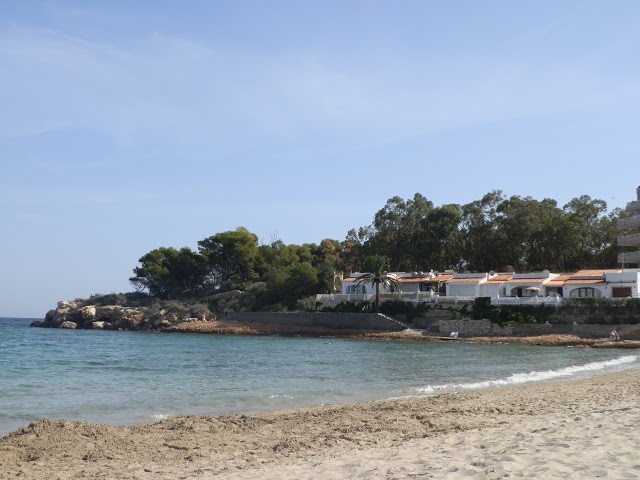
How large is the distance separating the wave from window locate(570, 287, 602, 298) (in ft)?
76.7

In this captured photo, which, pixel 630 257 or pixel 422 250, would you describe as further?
pixel 422 250

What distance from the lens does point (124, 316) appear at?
85.0 m

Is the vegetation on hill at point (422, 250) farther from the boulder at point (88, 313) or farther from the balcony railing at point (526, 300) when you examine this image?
the balcony railing at point (526, 300)

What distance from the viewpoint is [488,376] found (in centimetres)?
2616

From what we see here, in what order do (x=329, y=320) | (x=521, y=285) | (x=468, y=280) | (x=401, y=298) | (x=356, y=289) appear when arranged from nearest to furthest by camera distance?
(x=521, y=285)
(x=468, y=280)
(x=401, y=298)
(x=329, y=320)
(x=356, y=289)

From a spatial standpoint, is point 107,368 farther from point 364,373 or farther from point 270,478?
point 270,478

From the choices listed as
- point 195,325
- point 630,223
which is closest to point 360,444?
point 630,223

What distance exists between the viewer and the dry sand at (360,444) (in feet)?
27.8

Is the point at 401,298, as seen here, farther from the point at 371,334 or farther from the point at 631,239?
the point at 631,239

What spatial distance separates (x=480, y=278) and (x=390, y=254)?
20.1 meters

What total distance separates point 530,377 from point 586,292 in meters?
35.7

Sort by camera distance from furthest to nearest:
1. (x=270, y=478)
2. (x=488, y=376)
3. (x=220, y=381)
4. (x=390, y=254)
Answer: (x=390, y=254) → (x=488, y=376) → (x=220, y=381) → (x=270, y=478)

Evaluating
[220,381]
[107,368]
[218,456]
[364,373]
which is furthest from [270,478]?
[107,368]

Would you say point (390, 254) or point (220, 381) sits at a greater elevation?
point (390, 254)
